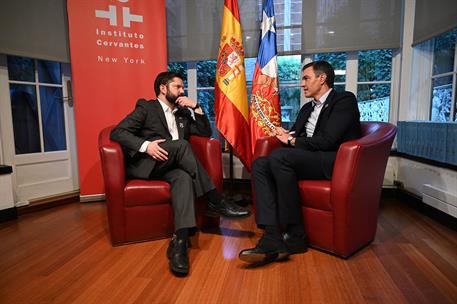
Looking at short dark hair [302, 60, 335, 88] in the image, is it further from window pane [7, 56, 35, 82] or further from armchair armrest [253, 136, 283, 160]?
window pane [7, 56, 35, 82]

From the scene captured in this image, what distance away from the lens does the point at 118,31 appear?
2617mm

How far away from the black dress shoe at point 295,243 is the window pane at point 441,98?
171 centimetres

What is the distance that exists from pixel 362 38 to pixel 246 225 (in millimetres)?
1974

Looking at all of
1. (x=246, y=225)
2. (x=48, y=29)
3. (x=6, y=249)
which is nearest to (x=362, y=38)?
(x=246, y=225)

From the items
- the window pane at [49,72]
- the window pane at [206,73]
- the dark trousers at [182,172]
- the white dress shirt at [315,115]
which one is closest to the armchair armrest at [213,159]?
the dark trousers at [182,172]

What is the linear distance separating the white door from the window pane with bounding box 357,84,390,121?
2927 millimetres

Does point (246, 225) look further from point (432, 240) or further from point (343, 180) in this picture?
point (432, 240)

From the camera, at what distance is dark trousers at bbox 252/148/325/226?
1678 mm

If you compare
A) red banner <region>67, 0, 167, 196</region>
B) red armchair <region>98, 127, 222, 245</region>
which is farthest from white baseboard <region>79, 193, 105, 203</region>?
red armchair <region>98, 127, 222, 245</region>

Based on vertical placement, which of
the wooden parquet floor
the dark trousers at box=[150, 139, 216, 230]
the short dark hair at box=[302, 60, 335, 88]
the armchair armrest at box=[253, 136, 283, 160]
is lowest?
the wooden parquet floor

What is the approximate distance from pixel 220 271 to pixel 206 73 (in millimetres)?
2283

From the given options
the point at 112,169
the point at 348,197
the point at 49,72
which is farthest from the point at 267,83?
the point at 49,72

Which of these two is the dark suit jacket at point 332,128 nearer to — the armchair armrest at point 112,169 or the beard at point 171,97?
the beard at point 171,97

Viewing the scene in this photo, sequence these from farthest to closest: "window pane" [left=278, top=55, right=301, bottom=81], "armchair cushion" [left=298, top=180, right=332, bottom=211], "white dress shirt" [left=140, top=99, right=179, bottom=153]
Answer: "window pane" [left=278, top=55, right=301, bottom=81] < "white dress shirt" [left=140, top=99, right=179, bottom=153] < "armchair cushion" [left=298, top=180, right=332, bottom=211]
